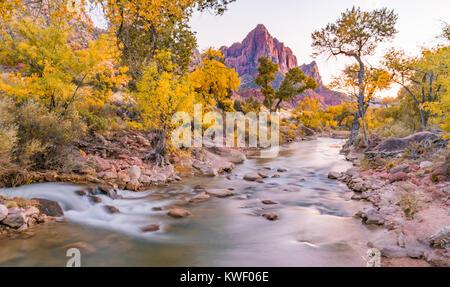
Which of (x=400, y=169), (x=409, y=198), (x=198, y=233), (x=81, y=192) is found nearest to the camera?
(x=198, y=233)

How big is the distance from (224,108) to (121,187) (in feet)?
53.0

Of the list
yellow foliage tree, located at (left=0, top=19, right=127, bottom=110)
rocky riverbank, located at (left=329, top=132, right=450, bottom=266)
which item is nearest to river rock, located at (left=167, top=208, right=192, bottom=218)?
rocky riverbank, located at (left=329, top=132, right=450, bottom=266)

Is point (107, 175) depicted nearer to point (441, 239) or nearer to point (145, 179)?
point (145, 179)

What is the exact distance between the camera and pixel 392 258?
4.18m

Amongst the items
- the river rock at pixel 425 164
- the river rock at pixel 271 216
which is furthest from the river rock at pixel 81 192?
the river rock at pixel 425 164

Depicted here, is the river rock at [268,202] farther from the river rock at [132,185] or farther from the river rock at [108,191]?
the river rock at [108,191]

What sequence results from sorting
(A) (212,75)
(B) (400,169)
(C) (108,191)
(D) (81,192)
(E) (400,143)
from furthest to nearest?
1. (A) (212,75)
2. (E) (400,143)
3. (B) (400,169)
4. (C) (108,191)
5. (D) (81,192)

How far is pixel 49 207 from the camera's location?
5.84 m

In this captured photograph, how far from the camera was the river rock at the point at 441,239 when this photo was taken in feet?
13.7

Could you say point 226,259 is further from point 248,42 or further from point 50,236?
point 248,42

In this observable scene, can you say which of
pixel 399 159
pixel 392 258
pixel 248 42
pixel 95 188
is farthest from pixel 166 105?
pixel 248 42

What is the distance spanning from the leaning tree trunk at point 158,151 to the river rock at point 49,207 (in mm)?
4691

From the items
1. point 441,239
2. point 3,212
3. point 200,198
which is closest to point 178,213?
point 200,198

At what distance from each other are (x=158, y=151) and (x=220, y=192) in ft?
12.6
